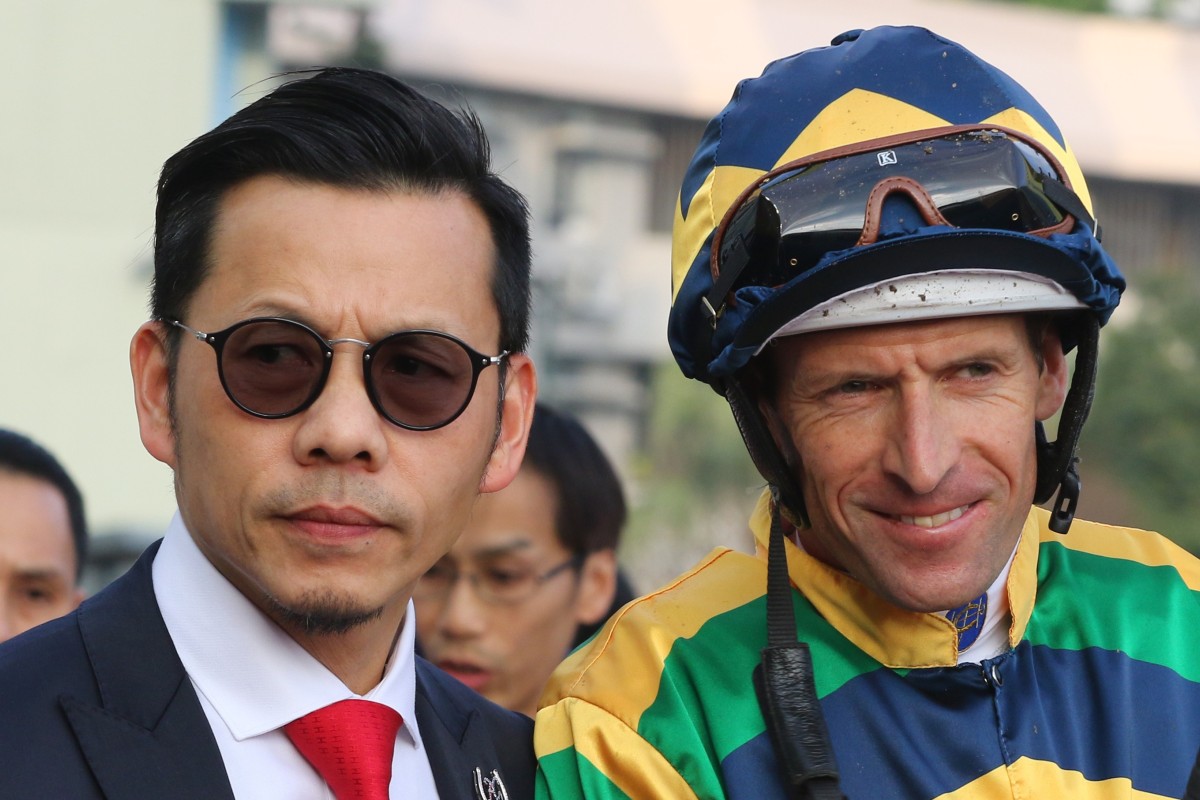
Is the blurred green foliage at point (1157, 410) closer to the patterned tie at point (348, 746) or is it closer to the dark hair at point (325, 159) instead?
the dark hair at point (325, 159)

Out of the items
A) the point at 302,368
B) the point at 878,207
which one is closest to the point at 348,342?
the point at 302,368

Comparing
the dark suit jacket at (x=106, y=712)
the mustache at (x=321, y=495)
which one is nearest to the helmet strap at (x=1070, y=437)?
the mustache at (x=321, y=495)

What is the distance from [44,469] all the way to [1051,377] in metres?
2.47

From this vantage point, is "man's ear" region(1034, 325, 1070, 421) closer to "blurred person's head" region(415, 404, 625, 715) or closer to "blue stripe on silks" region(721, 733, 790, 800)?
"blue stripe on silks" region(721, 733, 790, 800)

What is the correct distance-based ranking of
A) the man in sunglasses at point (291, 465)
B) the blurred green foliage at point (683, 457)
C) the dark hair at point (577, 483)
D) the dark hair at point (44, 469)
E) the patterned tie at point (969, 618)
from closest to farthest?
the man in sunglasses at point (291, 465), the patterned tie at point (969, 618), the dark hair at point (44, 469), the dark hair at point (577, 483), the blurred green foliage at point (683, 457)

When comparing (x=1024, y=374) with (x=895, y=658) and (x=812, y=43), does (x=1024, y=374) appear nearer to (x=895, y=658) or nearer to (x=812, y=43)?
(x=895, y=658)

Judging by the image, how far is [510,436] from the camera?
2615 mm

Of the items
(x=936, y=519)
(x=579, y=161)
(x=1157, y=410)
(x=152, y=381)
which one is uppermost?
(x=579, y=161)

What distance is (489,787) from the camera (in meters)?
2.47

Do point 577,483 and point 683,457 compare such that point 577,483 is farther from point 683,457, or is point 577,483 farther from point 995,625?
point 683,457

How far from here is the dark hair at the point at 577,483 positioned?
4.26 meters

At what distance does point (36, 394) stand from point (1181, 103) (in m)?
11.3

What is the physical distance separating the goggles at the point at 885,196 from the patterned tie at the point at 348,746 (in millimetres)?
857

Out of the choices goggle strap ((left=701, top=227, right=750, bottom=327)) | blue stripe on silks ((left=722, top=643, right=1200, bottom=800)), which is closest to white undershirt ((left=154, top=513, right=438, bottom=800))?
blue stripe on silks ((left=722, top=643, right=1200, bottom=800))
